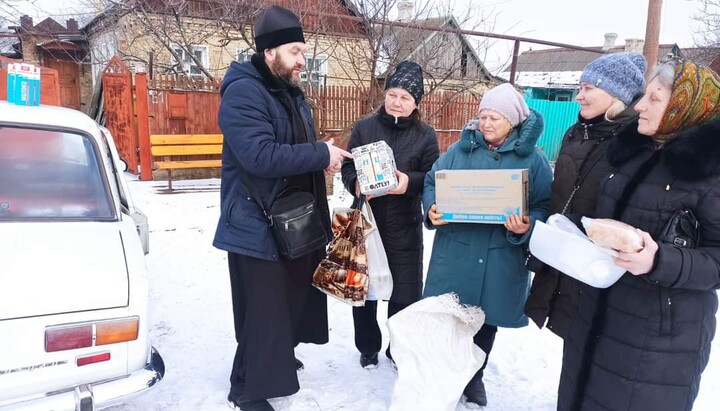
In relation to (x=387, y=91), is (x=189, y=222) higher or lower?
lower

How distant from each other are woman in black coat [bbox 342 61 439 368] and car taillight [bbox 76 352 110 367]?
1.52 metres

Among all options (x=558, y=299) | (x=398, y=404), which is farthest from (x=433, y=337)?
(x=558, y=299)

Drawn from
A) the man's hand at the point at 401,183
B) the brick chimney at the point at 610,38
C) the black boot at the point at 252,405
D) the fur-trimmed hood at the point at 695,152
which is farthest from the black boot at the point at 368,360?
the brick chimney at the point at 610,38

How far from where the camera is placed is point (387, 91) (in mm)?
2809

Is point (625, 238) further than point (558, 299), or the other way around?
point (558, 299)

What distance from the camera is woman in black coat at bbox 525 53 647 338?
1983 millimetres

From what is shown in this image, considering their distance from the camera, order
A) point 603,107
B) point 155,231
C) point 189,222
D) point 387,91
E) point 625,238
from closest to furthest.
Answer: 1. point 625,238
2. point 603,107
3. point 387,91
4. point 155,231
5. point 189,222

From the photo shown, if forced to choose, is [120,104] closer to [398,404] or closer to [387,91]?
[387,91]

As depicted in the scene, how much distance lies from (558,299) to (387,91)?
4.92 feet

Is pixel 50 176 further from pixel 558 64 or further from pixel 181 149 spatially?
pixel 558 64

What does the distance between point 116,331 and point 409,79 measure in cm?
198

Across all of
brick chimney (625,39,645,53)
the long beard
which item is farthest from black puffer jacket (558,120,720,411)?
brick chimney (625,39,645,53)

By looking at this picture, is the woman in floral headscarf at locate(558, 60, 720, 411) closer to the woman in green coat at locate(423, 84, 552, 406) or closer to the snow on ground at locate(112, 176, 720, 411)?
the woman in green coat at locate(423, 84, 552, 406)

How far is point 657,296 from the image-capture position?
1.61 metres
